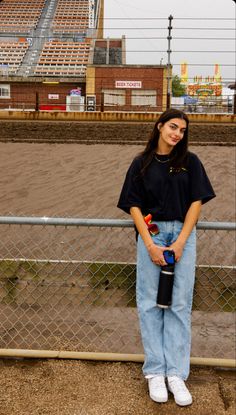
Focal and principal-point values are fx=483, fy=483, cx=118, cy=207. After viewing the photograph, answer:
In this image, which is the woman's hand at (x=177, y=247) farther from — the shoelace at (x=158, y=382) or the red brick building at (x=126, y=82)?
the red brick building at (x=126, y=82)

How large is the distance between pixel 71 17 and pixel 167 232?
145 feet

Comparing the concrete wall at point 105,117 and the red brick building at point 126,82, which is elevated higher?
the red brick building at point 126,82

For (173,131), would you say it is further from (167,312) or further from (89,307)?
(89,307)

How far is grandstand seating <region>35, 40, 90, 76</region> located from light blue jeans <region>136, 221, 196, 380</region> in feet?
100

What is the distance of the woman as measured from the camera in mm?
2881

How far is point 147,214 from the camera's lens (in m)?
2.96

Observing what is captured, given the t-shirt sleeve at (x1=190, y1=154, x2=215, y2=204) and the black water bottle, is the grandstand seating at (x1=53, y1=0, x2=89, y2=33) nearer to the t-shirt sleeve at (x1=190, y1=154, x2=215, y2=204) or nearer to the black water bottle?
the t-shirt sleeve at (x1=190, y1=154, x2=215, y2=204)

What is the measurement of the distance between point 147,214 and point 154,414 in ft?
3.86

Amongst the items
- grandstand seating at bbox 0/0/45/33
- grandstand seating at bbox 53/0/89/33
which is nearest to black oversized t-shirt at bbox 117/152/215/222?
grandstand seating at bbox 53/0/89/33

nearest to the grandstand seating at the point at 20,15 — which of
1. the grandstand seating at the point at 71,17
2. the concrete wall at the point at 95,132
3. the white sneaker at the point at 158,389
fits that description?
the grandstand seating at the point at 71,17

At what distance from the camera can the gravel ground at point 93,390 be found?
288 centimetres

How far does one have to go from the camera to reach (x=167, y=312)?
3.02m

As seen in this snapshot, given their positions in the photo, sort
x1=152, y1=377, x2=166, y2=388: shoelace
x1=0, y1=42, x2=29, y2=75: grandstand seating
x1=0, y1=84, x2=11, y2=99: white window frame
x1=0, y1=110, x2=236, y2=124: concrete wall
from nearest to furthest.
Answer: x1=152, y1=377, x2=166, y2=388: shoelace < x1=0, y1=110, x2=236, y2=124: concrete wall < x1=0, y1=84, x2=11, y2=99: white window frame < x1=0, y1=42, x2=29, y2=75: grandstand seating

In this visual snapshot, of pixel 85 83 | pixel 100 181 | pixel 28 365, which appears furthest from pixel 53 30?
pixel 28 365
